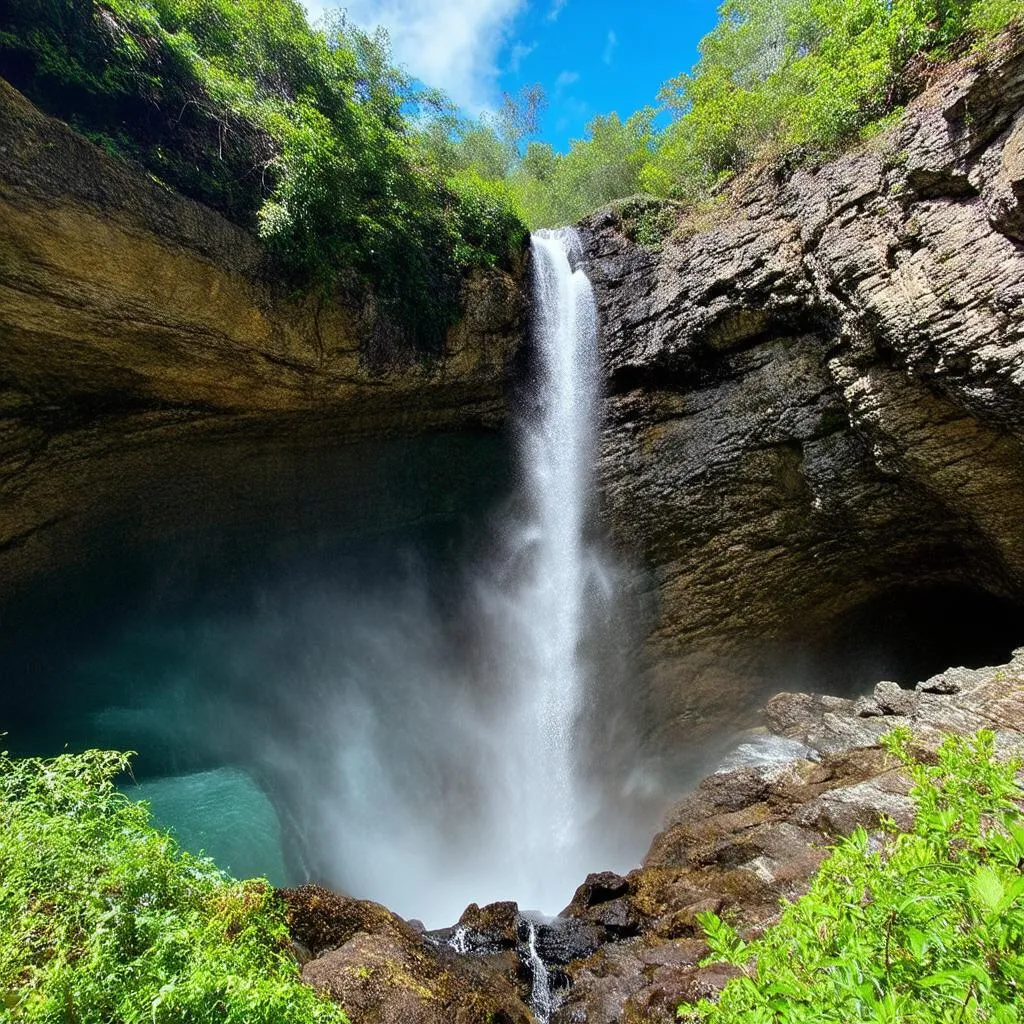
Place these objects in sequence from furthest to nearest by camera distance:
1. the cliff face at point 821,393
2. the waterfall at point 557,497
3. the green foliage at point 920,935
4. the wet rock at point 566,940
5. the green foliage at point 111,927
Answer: the waterfall at point 557,497
the cliff face at point 821,393
the wet rock at point 566,940
the green foliage at point 111,927
the green foliage at point 920,935

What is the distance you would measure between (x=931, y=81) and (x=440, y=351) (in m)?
9.08

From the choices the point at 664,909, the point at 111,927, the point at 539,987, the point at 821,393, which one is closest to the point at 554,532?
the point at 821,393

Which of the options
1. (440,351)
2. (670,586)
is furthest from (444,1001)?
(440,351)

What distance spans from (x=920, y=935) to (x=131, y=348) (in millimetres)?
9539

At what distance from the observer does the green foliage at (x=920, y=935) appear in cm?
129

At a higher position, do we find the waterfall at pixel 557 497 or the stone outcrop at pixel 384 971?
the waterfall at pixel 557 497

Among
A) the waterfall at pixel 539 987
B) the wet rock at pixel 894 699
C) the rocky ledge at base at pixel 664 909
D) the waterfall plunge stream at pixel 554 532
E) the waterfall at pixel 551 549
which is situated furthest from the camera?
the waterfall plunge stream at pixel 554 532

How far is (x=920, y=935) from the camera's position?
1341 mm

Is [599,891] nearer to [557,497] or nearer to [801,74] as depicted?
[557,497]

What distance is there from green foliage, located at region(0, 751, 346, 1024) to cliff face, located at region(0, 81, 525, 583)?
19.9ft

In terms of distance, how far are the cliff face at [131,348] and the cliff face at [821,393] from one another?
4.66 meters

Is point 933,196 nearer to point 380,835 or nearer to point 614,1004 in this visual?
point 614,1004

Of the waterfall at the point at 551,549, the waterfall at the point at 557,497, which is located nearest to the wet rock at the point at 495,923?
the waterfall at the point at 551,549

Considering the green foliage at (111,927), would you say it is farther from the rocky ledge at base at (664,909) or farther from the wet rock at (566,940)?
the wet rock at (566,940)
